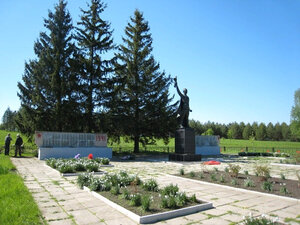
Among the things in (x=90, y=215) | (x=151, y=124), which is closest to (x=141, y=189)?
(x=90, y=215)

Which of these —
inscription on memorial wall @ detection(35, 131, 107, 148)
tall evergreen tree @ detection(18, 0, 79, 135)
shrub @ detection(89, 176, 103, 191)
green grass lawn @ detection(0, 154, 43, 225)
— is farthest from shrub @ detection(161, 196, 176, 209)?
tall evergreen tree @ detection(18, 0, 79, 135)

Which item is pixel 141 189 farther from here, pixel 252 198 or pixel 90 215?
pixel 252 198

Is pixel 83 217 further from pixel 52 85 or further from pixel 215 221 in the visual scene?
pixel 52 85

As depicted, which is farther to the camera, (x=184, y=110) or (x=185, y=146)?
(x=184, y=110)

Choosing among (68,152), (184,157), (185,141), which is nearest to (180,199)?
(184,157)

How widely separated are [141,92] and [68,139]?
870 centimetres

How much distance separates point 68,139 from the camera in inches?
703

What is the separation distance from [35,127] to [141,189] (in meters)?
15.6

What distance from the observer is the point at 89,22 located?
71.2 ft

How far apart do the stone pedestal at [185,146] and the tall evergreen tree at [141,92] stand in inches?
240

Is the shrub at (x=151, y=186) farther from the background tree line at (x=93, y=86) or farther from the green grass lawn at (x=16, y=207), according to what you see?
the background tree line at (x=93, y=86)

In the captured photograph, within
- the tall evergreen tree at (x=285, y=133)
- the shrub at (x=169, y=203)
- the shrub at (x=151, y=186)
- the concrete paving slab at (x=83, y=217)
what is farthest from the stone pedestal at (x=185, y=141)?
the tall evergreen tree at (x=285, y=133)

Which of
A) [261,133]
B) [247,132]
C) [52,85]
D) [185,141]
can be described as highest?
[52,85]

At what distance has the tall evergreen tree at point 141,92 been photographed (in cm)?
2242
